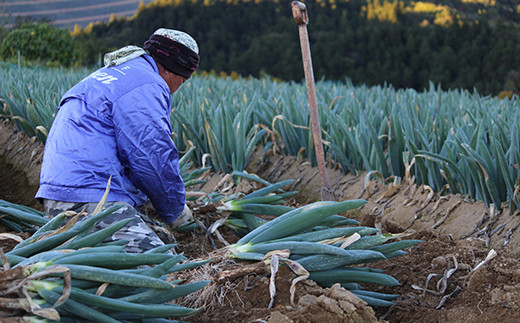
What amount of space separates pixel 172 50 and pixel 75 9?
12.1m

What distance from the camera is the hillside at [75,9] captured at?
44.1 ft

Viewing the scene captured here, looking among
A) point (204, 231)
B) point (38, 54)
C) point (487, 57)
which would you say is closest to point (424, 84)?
point (487, 57)

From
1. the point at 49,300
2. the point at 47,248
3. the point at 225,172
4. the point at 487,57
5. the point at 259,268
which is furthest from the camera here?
the point at 487,57

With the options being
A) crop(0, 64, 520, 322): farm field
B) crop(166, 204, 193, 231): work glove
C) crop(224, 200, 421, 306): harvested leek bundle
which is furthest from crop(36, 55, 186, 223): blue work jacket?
crop(224, 200, 421, 306): harvested leek bundle

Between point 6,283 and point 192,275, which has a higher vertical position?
point 6,283

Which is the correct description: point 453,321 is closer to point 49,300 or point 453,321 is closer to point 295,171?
point 49,300

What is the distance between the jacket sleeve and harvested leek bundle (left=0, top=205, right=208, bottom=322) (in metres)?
0.55

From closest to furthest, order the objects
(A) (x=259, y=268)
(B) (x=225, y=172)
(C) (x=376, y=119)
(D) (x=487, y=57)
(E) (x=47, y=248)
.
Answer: (E) (x=47, y=248)
(A) (x=259, y=268)
(B) (x=225, y=172)
(C) (x=376, y=119)
(D) (x=487, y=57)

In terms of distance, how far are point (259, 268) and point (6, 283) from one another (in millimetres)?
694

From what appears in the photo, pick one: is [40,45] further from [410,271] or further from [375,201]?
[410,271]

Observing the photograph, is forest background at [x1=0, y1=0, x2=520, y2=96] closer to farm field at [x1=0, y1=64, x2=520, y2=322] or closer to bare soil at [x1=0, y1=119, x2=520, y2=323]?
farm field at [x1=0, y1=64, x2=520, y2=322]

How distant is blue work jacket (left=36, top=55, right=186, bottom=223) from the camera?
207cm

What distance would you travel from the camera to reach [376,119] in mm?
3805

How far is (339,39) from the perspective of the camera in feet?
41.8
